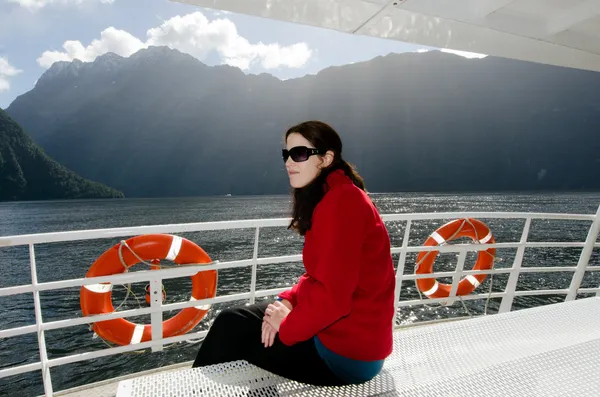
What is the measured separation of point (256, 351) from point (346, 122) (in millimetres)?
128560

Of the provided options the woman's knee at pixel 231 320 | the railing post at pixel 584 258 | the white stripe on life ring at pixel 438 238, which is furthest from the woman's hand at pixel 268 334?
the railing post at pixel 584 258

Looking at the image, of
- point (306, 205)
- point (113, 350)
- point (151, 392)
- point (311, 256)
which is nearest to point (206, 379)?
point (151, 392)

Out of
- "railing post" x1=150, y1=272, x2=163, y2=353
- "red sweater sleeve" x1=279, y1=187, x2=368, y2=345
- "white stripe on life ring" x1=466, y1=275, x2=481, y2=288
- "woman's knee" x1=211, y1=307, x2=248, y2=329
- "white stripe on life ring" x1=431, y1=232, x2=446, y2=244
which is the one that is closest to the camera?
"red sweater sleeve" x1=279, y1=187, x2=368, y2=345

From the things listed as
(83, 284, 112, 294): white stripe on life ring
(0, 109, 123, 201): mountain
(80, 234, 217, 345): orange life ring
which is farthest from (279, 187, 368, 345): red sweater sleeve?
(0, 109, 123, 201): mountain

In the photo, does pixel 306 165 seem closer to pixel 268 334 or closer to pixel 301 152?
pixel 301 152

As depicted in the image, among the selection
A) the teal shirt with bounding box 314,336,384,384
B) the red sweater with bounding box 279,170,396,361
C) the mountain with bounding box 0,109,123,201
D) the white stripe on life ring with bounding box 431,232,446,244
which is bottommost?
the mountain with bounding box 0,109,123,201

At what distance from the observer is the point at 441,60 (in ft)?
405

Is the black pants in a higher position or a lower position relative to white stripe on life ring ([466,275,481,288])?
higher

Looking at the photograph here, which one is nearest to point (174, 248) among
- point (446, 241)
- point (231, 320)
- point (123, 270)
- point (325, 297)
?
point (123, 270)

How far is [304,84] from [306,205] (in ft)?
460

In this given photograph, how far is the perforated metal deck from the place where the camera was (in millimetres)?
995

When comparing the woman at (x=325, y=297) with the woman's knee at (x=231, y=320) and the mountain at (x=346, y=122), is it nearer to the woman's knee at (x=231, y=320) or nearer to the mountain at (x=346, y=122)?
the woman's knee at (x=231, y=320)

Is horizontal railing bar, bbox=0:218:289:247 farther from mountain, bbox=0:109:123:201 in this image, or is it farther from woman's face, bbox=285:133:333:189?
mountain, bbox=0:109:123:201

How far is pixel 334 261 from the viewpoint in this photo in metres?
0.85
